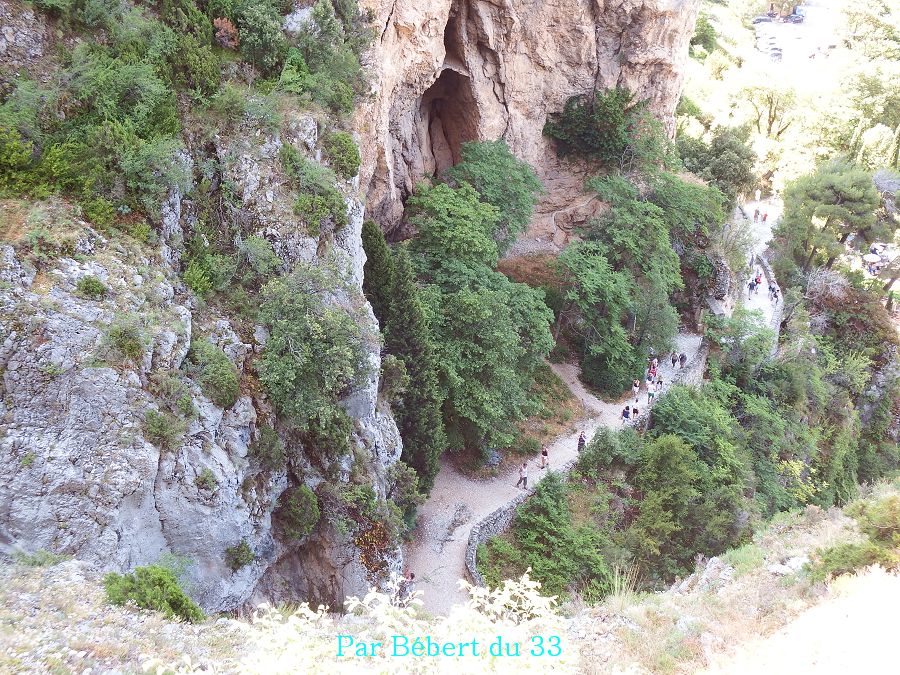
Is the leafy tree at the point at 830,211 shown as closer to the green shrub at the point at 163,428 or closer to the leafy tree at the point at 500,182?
the leafy tree at the point at 500,182

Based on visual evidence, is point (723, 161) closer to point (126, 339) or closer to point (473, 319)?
point (473, 319)

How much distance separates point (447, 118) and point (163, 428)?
20970 mm

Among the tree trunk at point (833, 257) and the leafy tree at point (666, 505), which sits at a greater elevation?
the tree trunk at point (833, 257)

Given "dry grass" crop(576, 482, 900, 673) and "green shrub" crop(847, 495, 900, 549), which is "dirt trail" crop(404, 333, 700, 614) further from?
"green shrub" crop(847, 495, 900, 549)

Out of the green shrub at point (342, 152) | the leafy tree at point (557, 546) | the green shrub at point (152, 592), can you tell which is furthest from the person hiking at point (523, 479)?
the green shrub at point (152, 592)

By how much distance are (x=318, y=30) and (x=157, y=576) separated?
44.0ft

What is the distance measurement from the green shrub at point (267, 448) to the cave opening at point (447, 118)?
1671 centimetres

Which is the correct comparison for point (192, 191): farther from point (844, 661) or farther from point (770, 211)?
point (770, 211)

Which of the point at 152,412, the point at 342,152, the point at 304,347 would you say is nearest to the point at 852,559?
the point at 304,347

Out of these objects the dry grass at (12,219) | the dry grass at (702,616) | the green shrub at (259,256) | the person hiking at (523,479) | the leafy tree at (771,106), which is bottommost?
the person hiking at (523,479)

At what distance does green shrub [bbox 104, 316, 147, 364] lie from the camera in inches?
417

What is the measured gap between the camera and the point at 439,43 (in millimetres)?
21906

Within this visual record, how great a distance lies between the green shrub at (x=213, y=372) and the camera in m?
11.9

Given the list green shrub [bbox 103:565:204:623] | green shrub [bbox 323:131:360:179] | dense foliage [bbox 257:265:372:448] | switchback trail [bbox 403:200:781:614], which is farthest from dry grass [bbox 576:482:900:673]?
green shrub [bbox 323:131:360:179]
